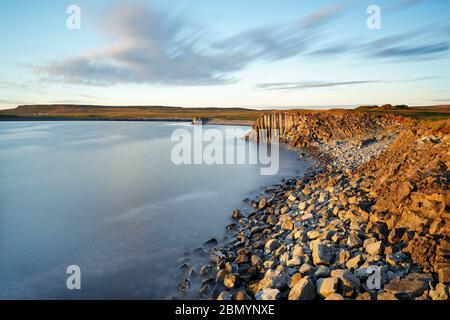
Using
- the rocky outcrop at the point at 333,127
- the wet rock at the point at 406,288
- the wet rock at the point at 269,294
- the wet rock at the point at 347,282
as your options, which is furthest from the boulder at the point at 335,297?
the rocky outcrop at the point at 333,127

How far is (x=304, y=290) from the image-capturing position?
6.26 metres

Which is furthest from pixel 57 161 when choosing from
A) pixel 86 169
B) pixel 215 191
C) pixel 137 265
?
pixel 137 265

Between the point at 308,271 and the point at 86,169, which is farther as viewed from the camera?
the point at 86,169

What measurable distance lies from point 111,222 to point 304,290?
9.53m

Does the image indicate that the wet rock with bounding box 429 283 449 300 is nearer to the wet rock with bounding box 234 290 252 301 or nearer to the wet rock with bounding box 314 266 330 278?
the wet rock with bounding box 314 266 330 278

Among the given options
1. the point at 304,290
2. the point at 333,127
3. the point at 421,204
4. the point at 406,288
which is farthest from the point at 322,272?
the point at 333,127

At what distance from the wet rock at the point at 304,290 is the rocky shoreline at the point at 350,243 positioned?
0.02m

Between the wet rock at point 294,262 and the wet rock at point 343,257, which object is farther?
the wet rock at point 294,262

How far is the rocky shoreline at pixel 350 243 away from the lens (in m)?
6.27

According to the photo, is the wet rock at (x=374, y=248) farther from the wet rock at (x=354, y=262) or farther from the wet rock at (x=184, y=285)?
the wet rock at (x=184, y=285)

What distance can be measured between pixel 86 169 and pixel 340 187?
21.2 metres

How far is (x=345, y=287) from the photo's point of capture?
20.2ft
